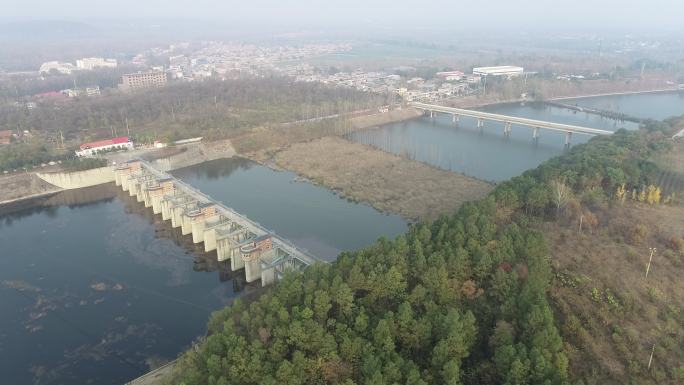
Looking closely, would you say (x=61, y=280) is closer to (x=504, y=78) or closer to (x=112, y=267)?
(x=112, y=267)

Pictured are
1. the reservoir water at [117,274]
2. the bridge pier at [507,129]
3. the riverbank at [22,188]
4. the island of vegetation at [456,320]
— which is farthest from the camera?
the bridge pier at [507,129]

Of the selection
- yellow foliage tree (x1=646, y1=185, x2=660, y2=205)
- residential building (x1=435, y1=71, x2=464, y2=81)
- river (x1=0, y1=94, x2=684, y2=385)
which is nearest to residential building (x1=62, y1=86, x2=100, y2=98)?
river (x1=0, y1=94, x2=684, y2=385)

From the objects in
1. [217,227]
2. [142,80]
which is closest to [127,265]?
[217,227]

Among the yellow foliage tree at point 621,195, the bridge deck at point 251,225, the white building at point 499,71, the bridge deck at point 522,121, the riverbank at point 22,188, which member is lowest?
the riverbank at point 22,188

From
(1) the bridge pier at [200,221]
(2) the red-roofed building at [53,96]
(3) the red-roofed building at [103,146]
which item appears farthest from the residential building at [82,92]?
(1) the bridge pier at [200,221]

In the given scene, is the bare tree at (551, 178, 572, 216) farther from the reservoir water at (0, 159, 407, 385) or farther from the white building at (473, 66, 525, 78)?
the white building at (473, 66, 525, 78)

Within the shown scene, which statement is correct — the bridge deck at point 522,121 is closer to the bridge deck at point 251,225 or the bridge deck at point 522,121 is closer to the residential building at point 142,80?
the bridge deck at point 251,225
